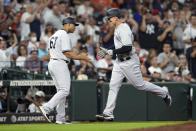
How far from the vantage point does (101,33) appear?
56.0 feet

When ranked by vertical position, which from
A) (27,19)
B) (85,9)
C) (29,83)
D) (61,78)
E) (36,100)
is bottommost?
(36,100)

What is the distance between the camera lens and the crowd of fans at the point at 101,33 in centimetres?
1466

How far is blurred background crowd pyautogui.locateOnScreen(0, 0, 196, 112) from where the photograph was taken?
1460 centimetres

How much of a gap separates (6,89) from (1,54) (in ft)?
4.18

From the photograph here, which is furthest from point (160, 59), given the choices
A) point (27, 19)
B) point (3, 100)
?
point (3, 100)

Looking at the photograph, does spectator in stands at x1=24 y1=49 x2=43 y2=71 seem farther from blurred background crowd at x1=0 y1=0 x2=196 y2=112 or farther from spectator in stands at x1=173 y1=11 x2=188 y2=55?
spectator in stands at x1=173 y1=11 x2=188 y2=55

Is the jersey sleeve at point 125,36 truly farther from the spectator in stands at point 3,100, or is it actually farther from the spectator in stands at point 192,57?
the spectator in stands at point 192,57

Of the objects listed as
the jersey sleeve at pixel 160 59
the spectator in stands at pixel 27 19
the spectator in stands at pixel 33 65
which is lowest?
the spectator in stands at pixel 33 65

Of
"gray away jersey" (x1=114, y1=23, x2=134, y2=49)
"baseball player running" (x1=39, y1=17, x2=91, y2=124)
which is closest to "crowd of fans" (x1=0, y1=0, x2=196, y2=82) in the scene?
"baseball player running" (x1=39, y1=17, x2=91, y2=124)

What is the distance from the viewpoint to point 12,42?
15.4m

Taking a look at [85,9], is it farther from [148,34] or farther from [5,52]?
[5,52]

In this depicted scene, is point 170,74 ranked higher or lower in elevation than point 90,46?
lower

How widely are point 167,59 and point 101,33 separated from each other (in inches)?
93.5

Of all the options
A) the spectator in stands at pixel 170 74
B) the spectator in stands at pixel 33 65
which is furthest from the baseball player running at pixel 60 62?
the spectator in stands at pixel 170 74
